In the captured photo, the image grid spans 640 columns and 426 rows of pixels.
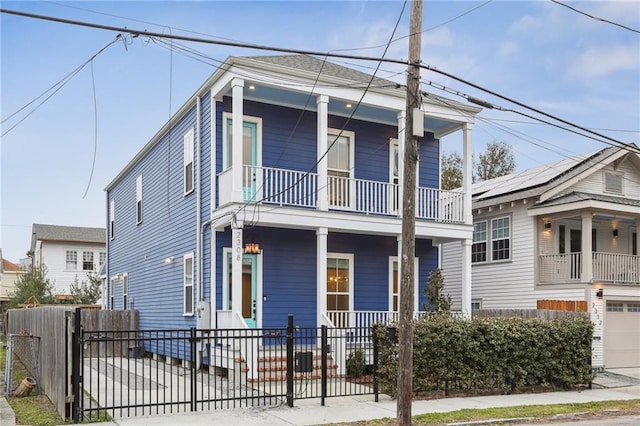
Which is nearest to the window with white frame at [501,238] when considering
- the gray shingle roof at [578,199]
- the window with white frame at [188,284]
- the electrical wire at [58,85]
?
the gray shingle roof at [578,199]

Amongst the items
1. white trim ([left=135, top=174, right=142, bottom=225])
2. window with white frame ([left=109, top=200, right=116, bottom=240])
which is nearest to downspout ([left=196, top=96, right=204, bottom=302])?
white trim ([left=135, top=174, right=142, bottom=225])

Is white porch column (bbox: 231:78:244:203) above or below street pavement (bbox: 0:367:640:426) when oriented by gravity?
above

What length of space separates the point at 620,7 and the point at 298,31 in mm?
8349

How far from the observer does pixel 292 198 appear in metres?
15.2

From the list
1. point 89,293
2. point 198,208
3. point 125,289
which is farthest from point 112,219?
point 198,208

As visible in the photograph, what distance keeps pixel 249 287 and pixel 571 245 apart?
1267cm

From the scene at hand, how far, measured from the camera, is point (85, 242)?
42.8 metres

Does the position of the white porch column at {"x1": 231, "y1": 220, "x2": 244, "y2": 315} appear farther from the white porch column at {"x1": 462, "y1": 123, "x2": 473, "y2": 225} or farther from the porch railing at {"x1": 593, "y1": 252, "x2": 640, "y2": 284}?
the porch railing at {"x1": 593, "y1": 252, "x2": 640, "y2": 284}

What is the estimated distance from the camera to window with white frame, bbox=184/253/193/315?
54.9 feet

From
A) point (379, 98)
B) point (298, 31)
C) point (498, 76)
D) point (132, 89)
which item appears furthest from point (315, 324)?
point (498, 76)

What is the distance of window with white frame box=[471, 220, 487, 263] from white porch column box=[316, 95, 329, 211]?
1031cm

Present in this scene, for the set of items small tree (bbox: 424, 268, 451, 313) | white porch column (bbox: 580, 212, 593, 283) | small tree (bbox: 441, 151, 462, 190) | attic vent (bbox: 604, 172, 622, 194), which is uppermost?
small tree (bbox: 441, 151, 462, 190)

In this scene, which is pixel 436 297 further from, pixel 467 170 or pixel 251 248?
pixel 251 248

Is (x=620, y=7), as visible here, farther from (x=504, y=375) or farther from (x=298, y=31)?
(x=504, y=375)
